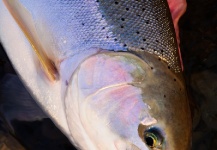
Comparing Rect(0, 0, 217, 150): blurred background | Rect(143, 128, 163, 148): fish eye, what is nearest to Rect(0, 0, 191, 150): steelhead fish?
Rect(143, 128, 163, 148): fish eye

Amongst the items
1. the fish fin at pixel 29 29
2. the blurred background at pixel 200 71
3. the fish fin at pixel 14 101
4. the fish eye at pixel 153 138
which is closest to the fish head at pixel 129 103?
the fish eye at pixel 153 138

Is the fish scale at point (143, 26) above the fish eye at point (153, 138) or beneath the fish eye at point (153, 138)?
above

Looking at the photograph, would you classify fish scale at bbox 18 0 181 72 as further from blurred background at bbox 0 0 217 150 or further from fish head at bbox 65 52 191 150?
blurred background at bbox 0 0 217 150

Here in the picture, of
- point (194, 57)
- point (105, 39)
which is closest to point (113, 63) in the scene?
point (105, 39)

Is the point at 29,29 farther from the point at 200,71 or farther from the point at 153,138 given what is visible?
the point at 200,71

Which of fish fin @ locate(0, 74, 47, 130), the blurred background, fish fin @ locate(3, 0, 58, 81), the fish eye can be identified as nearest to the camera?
the fish eye

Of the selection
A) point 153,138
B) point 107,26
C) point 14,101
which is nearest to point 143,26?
point 107,26

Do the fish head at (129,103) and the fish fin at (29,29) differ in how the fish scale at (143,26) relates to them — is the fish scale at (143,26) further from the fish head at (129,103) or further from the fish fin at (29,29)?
the fish fin at (29,29)

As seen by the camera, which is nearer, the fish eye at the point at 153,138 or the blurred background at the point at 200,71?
the fish eye at the point at 153,138

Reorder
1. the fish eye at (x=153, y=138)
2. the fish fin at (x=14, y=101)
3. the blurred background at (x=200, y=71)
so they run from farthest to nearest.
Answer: the blurred background at (x=200, y=71), the fish fin at (x=14, y=101), the fish eye at (x=153, y=138)
